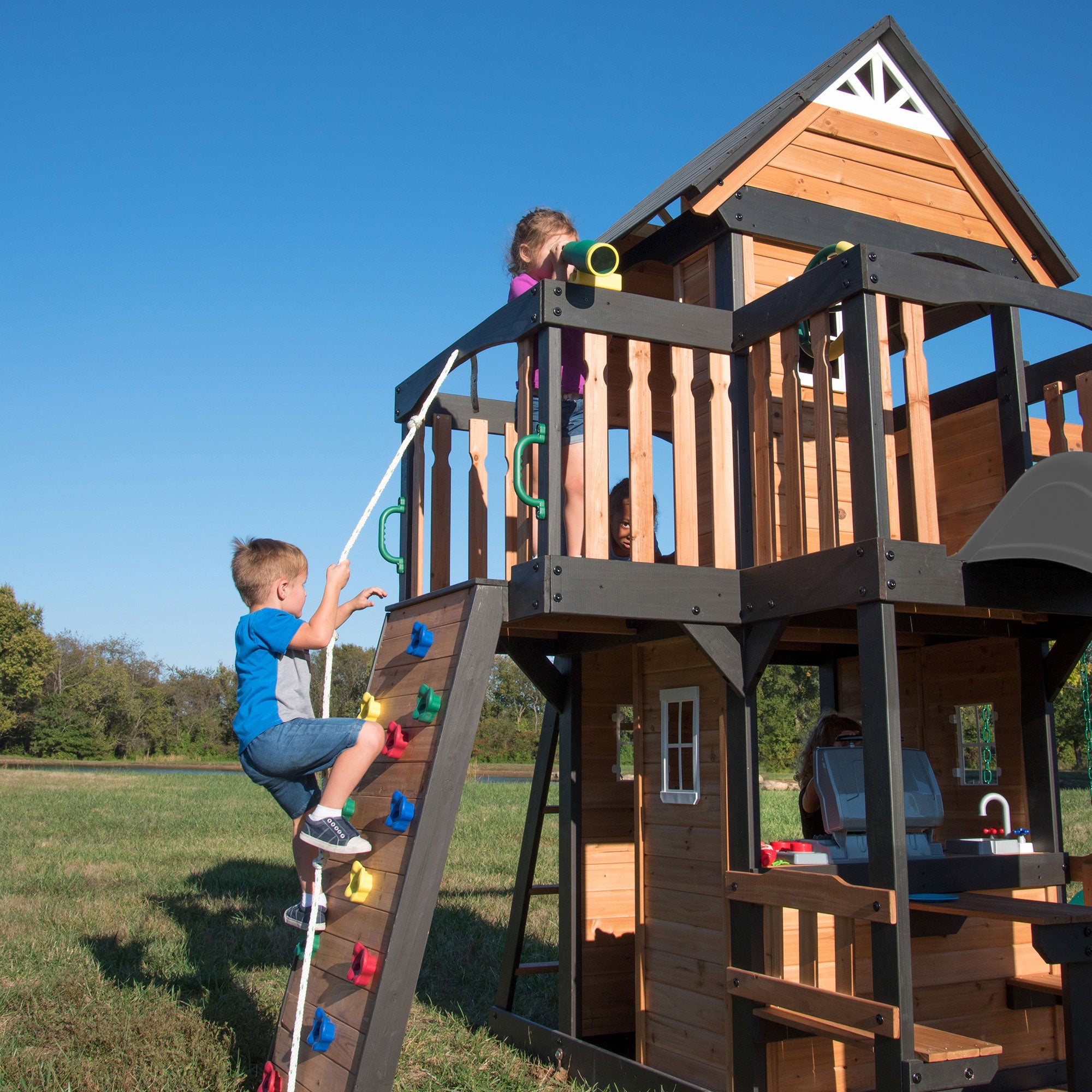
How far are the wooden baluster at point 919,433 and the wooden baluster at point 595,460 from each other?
1269mm

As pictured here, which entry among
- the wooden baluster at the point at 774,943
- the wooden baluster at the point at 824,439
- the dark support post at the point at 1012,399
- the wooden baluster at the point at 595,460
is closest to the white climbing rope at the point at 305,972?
the wooden baluster at the point at 595,460

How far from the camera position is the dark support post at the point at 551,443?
15.1 ft

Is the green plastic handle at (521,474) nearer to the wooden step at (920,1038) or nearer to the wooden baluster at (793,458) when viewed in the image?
the wooden baluster at (793,458)

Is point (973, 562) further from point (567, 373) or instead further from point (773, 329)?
point (567, 373)

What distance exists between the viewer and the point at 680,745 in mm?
5711

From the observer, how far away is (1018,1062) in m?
5.83

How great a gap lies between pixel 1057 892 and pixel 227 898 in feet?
25.7

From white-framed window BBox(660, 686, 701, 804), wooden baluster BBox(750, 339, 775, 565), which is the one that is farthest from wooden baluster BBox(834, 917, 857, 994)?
wooden baluster BBox(750, 339, 775, 565)

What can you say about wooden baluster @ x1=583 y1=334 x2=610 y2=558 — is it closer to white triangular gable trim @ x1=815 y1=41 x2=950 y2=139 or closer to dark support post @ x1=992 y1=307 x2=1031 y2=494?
dark support post @ x1=992 y1=307 x2=1031 y2=494

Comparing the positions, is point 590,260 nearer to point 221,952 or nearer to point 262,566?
point 262,566

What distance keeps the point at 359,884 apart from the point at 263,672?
3.11 ft

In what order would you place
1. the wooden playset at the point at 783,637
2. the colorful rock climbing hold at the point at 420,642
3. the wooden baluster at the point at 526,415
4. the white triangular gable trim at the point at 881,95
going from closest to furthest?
the wooden playset at the point at 783,637 → the colorful rock climbing hold at the point at 420,642 → the wooden baluster at the point at 526,415 → the white triangular gable trim at the point at 881,95

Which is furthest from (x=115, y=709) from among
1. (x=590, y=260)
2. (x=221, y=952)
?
(x=590, y=260)

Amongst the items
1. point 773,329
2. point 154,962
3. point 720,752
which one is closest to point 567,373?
point 773,329
